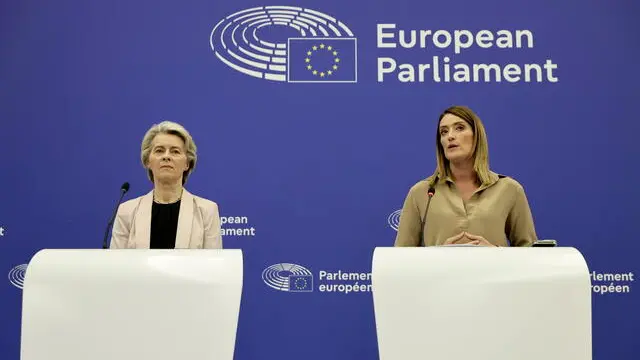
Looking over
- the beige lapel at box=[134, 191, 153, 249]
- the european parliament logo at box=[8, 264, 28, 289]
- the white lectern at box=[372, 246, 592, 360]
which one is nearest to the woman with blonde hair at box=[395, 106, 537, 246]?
the white lectern at box=[372, 246, 592, 360]

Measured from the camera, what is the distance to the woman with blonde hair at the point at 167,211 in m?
3.10

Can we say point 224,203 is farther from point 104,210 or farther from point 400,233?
point 400,233

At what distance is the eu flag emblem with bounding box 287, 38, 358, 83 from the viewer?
14.1 ft

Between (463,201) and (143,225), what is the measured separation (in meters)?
1.42

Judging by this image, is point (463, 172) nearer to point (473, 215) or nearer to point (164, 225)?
point (473, 215)

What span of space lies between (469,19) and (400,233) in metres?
1.83

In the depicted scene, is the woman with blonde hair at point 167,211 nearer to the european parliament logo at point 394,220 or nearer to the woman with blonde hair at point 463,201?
the woman with blonde hair at point 463,201

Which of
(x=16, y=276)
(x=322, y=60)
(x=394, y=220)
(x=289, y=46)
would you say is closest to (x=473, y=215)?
(x=394, y=220)

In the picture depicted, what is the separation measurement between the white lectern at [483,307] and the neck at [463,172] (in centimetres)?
113

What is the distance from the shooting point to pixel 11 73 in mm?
4336

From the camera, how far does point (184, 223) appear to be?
3129mm

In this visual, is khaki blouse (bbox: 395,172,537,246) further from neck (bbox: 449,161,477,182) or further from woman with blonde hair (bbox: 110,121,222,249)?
woman with blonde hair (bbox: 110,121,222,249)

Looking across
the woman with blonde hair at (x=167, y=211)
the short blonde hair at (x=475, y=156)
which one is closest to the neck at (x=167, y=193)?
the woman with blonde hair at (x=167, y=211)

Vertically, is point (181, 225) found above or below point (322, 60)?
below
